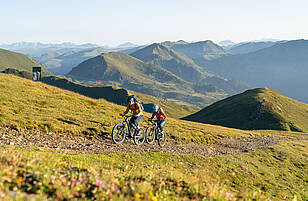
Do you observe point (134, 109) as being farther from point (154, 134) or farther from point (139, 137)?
point (154, 134)

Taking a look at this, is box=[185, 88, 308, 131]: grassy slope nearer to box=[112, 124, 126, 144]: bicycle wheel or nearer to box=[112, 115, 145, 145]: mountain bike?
box=[112, 115, 145, 145]: mountain bike

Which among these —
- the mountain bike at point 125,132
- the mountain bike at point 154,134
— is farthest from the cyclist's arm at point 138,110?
the mountain bike at point 154,134

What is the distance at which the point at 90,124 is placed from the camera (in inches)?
936

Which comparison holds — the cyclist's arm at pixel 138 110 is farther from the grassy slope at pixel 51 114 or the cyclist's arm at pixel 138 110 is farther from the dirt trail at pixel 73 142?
the grassy slope at pixel 51 114

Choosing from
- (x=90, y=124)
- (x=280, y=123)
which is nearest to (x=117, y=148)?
(x=90, y=124)

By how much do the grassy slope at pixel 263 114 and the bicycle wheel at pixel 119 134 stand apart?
93.8 metres

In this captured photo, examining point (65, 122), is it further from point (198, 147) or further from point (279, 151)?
point (279, 151)

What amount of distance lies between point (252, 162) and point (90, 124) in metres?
17.0

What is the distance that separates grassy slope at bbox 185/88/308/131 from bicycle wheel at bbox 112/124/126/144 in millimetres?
93761

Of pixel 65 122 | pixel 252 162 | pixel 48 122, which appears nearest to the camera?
pixel 48 122

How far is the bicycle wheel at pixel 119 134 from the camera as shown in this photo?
774 inches

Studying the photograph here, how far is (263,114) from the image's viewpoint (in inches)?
4574

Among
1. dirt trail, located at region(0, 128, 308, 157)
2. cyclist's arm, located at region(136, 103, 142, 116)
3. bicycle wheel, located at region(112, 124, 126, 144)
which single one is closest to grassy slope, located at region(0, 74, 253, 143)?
dirt trail, located at region(0, 128, 308, 157)

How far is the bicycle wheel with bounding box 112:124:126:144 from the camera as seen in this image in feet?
64.5
